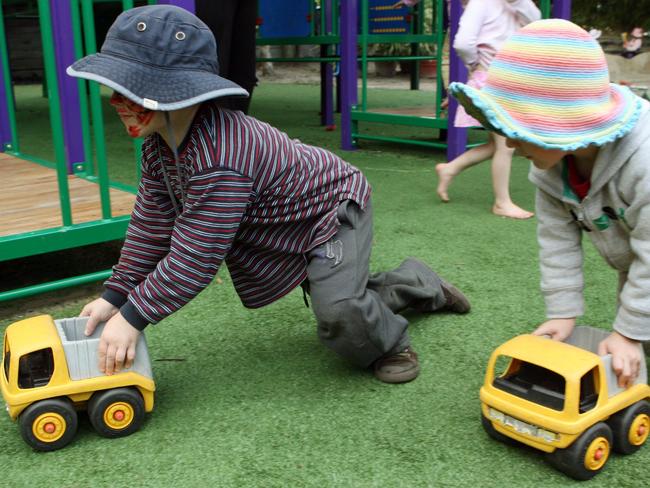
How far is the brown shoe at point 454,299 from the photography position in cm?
194

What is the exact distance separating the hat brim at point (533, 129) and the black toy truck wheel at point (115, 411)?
32.7 inches

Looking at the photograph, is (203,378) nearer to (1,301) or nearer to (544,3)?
(1,301)

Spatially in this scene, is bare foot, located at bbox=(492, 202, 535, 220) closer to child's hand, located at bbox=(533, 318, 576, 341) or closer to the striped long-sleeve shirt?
the striped long-sleeve shirt

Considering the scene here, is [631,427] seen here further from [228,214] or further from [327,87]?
[327,87]

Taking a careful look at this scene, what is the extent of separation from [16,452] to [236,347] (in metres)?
0.59

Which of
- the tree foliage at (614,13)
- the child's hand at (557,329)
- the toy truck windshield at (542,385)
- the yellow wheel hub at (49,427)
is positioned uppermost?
the tree foliage at (614,13)

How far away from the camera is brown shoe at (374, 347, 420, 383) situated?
1604mm

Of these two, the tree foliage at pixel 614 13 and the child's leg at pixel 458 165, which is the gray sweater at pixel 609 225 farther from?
the tree foliage at pixel 614 13

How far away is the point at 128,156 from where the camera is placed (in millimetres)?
4426

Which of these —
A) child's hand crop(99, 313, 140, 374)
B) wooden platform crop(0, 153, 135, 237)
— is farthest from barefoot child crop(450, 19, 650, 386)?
wooden platform crop(0, 153, 135, 237)

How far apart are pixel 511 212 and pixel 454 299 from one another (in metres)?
1.14

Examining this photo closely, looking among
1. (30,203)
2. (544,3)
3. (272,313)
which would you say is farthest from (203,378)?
(544,3)

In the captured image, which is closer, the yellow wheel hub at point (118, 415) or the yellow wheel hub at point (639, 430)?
the yellow wheel hub at point (639, 430)

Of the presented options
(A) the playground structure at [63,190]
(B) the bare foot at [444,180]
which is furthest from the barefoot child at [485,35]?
(A) the playground structure at [63,190]
